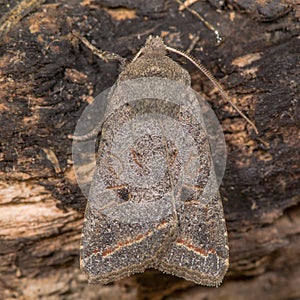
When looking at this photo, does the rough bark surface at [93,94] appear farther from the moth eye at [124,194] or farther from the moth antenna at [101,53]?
the moth eye at [124,194]

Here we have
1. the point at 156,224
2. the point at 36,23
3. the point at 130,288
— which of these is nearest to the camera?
the point at 156,224

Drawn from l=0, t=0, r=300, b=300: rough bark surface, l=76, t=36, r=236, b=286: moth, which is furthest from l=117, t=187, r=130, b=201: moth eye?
l=0, t=0, r=300, b=300: rough bark surface

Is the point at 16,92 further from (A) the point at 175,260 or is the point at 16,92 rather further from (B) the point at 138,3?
(A) the point at 175,260

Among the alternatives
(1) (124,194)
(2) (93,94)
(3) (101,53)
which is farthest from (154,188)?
(3) (101,53)

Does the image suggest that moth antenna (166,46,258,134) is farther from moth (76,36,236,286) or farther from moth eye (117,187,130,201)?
moth eye (117,187,130,201)

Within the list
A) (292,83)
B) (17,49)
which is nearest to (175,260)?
(292,83)
